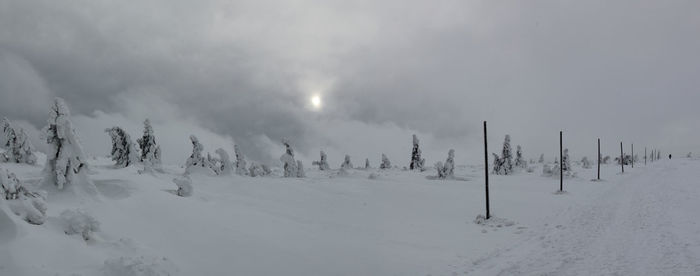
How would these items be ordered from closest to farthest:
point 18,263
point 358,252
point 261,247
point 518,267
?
point 18,263
point 518,267
point 261,247
point 358,252

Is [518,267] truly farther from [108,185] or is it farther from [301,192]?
[301,192]

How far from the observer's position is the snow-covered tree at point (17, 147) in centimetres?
3428

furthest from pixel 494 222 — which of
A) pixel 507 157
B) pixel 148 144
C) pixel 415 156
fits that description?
pixel 415 156

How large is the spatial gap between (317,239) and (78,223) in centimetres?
771

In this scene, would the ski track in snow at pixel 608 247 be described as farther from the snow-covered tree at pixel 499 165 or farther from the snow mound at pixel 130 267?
the snow-covered tree at pixel 499 165

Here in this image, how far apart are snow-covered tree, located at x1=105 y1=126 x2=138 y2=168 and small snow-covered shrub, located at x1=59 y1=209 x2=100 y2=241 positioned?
3059 cm

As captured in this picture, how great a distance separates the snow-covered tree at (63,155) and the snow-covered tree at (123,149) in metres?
26.0

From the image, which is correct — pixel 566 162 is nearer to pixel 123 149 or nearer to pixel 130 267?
pixel 123 149

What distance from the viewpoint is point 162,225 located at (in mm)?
12695

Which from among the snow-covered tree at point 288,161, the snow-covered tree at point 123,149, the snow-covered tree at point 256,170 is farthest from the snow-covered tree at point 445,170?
the snow-covered tree at point 123,149

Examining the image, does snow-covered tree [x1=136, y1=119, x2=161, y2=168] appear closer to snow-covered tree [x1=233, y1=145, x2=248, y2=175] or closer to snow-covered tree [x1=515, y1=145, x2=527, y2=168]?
snow-covered tree [x1=233, y1=145, x2=248, y2=175]

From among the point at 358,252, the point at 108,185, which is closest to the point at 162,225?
the point at 108,185

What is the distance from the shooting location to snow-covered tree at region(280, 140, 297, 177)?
44.0 metres

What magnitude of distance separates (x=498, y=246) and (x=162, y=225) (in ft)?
39.0
